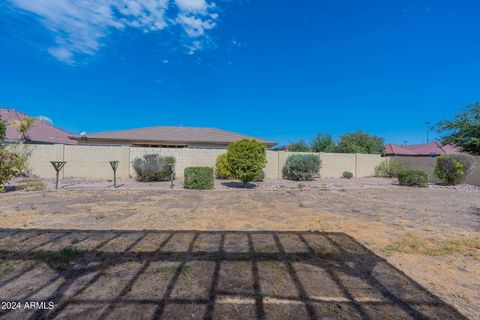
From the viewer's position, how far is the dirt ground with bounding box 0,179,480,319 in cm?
233

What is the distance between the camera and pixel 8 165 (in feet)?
30.5

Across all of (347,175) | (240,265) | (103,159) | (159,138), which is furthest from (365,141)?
(240,265)

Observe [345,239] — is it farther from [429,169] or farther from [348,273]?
[429,169]

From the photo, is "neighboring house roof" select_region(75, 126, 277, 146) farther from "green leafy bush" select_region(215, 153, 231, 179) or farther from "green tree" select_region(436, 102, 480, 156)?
"green tree" select_region(436, 102, 480, 156)

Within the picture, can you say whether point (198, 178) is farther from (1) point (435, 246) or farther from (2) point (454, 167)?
(2) point (454, 167)

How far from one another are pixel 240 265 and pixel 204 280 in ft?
1.81

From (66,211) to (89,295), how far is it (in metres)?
4.73

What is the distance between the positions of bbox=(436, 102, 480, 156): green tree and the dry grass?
16242 mm

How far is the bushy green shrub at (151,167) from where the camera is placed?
44.4 feet

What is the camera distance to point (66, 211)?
6.24 meters

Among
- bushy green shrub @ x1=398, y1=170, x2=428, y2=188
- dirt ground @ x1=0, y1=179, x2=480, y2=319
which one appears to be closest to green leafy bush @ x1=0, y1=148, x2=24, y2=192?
dirt ground @ x1=0, y1=179, x2=480, y2=319

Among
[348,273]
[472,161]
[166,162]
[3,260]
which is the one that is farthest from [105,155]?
[472,161]

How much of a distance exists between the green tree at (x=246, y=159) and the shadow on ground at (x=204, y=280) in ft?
24.0

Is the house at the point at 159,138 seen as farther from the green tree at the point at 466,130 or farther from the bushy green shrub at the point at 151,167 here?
the green tree at the point at 466,130
